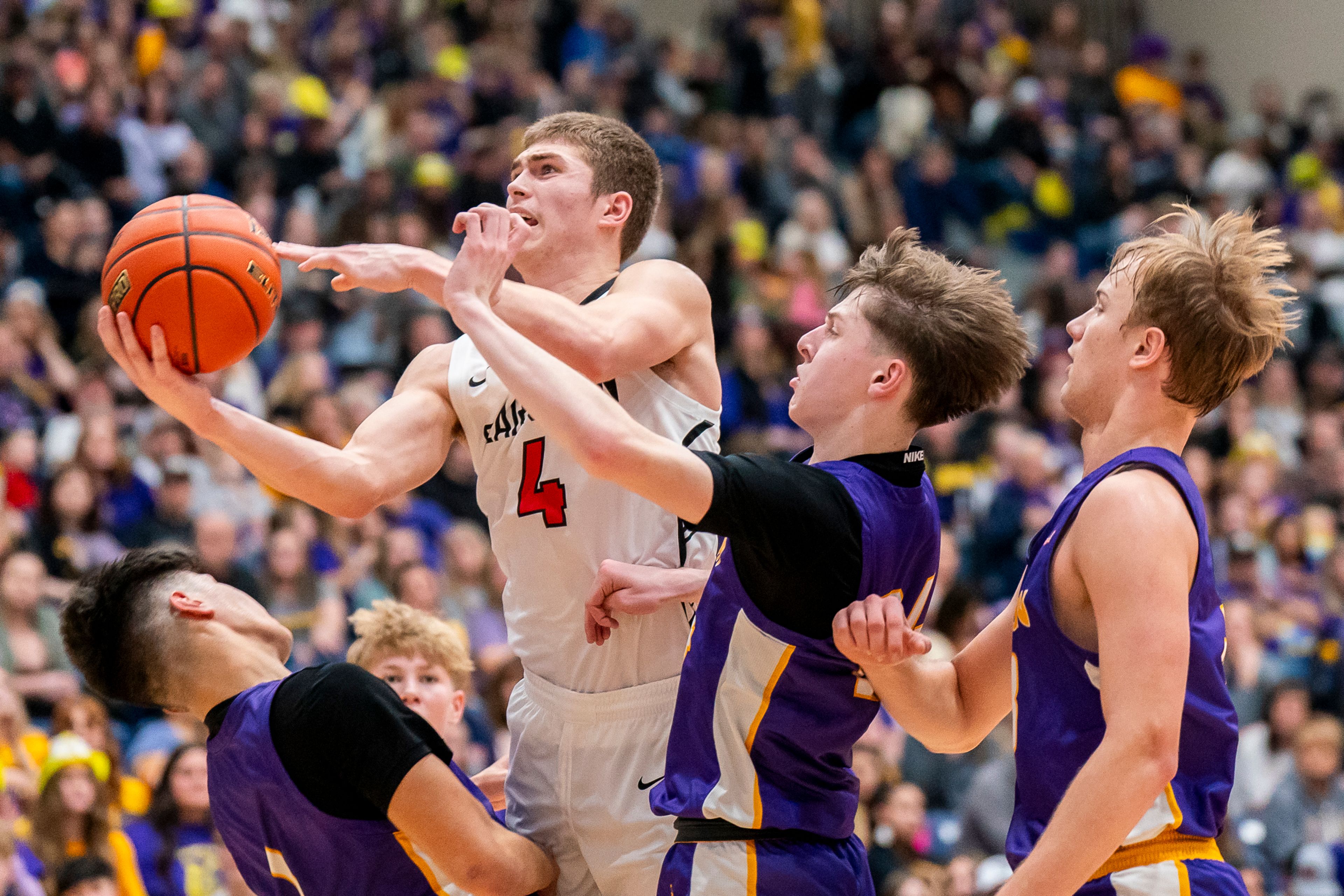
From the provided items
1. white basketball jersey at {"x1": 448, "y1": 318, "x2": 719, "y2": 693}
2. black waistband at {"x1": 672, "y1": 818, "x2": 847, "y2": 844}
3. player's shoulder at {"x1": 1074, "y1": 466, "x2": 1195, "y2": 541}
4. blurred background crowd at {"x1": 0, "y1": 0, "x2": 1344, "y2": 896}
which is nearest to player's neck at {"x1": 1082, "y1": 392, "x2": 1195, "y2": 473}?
player's shoulder at {"x1": 1074, "y1": 466, "x2": 1195, "y2": 541}

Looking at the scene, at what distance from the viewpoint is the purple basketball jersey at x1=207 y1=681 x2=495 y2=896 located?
3543 mm

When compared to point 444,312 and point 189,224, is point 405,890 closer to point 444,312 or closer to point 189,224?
point 189,224

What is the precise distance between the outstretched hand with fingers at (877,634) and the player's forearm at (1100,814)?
1.61ft

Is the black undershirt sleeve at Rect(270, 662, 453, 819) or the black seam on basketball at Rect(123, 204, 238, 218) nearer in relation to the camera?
the black undershirt sleeve at Rect(270, 662, 453, 819)

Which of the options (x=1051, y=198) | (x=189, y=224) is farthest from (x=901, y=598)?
(x=1051, y=198)

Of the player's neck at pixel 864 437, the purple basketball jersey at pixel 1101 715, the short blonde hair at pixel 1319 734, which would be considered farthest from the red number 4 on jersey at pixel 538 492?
the short blonde hair at pixel 1319 734

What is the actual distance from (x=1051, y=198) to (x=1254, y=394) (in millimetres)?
3927

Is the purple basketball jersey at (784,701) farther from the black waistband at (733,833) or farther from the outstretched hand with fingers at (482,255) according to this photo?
the outstretched hand with fingers at (482,255)

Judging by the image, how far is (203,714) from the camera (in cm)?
379

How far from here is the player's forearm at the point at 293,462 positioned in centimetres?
379

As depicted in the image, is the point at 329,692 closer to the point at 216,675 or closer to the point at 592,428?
the point at 216,675

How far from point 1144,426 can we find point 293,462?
82.3 inches

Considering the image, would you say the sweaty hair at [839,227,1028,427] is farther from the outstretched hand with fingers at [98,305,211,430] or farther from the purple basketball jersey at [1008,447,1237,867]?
the outstretched hand with fingers at [98,305,211,430]

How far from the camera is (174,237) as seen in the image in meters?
3.78
